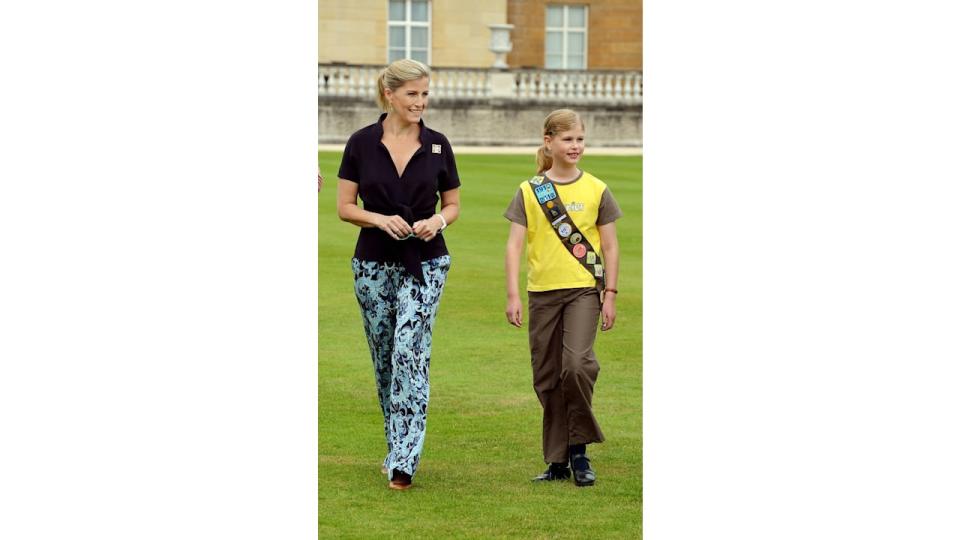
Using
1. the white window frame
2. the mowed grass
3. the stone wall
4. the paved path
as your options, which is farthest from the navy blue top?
the white window frame

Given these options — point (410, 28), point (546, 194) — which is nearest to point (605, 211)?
point (546, 194)

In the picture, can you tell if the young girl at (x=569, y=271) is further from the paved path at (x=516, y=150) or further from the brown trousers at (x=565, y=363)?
the paved path at (x=516, y=150)

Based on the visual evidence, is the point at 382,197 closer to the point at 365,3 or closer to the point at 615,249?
the point at 615,249

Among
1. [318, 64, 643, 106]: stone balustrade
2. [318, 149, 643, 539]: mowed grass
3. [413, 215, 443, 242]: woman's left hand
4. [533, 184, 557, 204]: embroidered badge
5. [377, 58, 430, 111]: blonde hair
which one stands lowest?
[318, 149, 643, 539]: mowed grass

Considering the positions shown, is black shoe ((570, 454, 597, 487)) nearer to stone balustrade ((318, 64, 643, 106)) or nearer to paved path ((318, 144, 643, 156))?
paved path ((318, 144, 643, 156))

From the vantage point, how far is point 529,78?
1512 inches

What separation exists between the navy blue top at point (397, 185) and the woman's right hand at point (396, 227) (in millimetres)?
68

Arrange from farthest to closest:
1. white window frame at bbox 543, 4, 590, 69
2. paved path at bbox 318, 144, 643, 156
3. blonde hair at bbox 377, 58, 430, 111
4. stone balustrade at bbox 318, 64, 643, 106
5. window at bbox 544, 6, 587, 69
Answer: window at bbox 544, 6, 587, 69 → white window frame at bbox 543, 4, 590, 69 → stone balustrade at bbox 318, 64, 643, 106 → paved path at bbox 318, 144, 643, 156 → blonde hair at bbox 377, 58, 430, 111

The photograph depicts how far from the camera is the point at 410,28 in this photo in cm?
4362

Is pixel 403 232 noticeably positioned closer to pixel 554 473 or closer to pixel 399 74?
pixel 399 74

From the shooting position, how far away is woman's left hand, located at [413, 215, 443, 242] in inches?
292

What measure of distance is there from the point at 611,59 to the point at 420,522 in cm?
3763

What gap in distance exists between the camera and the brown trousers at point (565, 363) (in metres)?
7.69

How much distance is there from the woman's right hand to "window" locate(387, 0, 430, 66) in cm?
3631
